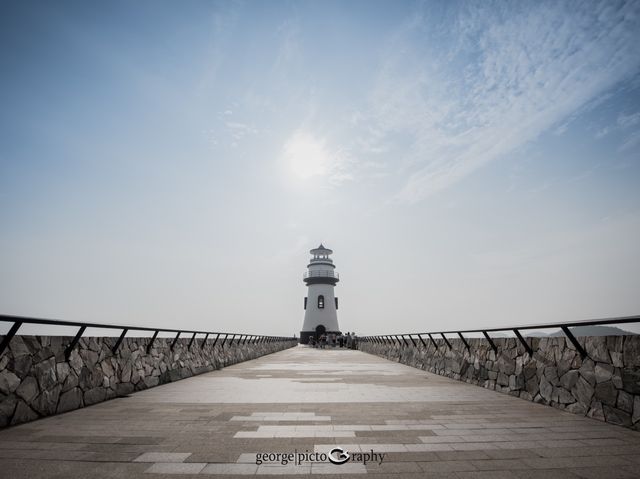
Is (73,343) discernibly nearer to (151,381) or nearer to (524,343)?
(151,381)

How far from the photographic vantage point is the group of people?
3875 centimetres

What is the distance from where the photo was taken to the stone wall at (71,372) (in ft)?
14.9

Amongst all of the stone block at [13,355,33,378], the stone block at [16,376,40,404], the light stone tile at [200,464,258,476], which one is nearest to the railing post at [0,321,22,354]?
the stone block at [13,355,33,378]

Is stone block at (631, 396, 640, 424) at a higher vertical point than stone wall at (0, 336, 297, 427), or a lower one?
lower

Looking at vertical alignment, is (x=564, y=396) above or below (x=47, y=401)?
above

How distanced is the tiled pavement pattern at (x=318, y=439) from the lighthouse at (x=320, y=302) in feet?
136

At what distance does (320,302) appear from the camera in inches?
1877

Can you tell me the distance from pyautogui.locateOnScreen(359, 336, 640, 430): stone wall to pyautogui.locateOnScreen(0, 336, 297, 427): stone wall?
755 cm

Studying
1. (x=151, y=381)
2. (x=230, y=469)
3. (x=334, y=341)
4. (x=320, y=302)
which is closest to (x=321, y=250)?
(x=320, y=302)

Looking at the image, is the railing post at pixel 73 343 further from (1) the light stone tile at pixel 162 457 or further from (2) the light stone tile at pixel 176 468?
(2) the light stone tile at pixel 176 468

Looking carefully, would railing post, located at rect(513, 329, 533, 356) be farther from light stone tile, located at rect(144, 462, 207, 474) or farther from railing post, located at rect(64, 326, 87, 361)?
railing post, located at rect(64, 326, 87, 361)

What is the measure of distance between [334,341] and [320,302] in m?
6.55

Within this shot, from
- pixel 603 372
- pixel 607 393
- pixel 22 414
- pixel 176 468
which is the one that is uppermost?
pixel 603 372

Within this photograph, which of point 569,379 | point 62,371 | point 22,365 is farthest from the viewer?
point 569,379
